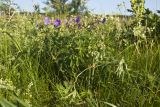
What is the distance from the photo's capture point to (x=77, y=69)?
2.48m

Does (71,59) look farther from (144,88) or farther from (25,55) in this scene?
(144,88)

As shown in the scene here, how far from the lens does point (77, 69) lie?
2479 millimetres

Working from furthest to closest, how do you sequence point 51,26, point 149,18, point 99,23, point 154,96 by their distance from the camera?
point 149,18 < point 99,23 < point 51,26 < point 154,96

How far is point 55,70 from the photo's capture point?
259 cm

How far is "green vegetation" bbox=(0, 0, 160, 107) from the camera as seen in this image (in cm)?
207

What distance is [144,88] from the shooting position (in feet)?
6.93

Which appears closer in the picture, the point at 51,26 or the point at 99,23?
the point at 51,26

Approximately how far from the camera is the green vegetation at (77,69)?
2068 millimetres

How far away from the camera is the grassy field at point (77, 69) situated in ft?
6.79

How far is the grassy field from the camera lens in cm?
207

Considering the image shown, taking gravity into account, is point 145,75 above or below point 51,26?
below

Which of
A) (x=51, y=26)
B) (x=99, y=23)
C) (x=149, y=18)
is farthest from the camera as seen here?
(x=149, y=18)

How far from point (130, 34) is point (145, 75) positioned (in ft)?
3.67

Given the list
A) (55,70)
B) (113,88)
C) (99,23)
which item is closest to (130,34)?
(99,23)
